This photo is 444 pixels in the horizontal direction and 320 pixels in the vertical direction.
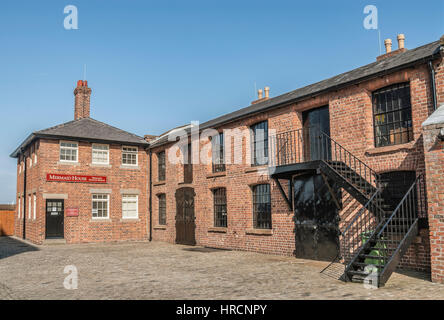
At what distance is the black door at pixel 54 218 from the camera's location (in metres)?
20.6

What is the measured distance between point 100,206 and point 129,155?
3.54 m

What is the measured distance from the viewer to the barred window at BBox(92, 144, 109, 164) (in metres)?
22.3

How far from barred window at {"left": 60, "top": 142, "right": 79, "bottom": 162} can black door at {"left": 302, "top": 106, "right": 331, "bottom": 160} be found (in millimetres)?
13609

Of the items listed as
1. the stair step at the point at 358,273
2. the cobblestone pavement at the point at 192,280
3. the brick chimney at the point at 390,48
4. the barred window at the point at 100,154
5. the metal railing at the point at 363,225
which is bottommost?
the cobblestone pavement at the point at 192,280

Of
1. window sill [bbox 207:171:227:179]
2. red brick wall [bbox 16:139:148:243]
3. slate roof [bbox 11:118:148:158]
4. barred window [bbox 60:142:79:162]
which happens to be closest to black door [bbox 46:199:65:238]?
red brick wall [bbox 16:139:148:243]

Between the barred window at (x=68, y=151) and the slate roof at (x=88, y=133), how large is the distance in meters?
0.46

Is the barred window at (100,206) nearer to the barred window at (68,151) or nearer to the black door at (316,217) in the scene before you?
the barred window at (68,151)

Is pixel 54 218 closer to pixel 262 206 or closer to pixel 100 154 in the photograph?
pixel 100 154

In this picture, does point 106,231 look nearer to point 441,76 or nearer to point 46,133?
point 46,133

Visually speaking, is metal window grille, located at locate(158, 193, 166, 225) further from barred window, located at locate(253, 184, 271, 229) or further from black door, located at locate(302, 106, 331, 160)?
black door, located at locate(302, 106, 331, 160)

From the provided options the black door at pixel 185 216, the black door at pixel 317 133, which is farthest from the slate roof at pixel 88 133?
the black door at pixel 317 133

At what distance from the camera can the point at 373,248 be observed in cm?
870

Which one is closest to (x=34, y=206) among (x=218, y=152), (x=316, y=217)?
(x=218, y=152)
